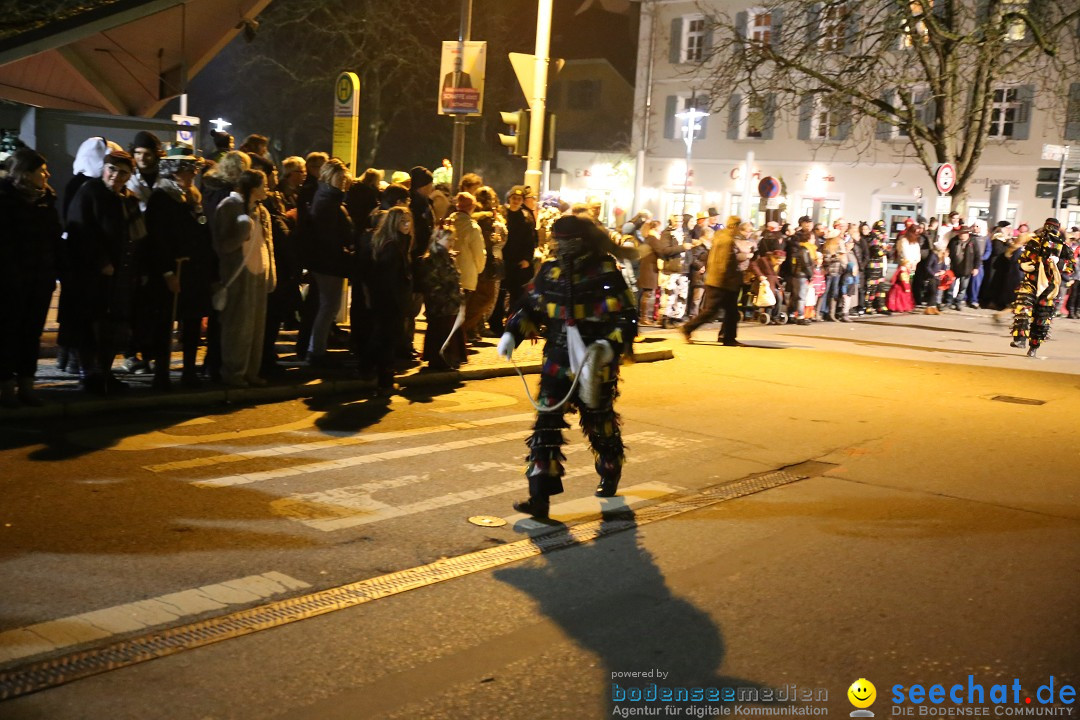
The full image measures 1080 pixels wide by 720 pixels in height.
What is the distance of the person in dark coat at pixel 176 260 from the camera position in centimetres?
951

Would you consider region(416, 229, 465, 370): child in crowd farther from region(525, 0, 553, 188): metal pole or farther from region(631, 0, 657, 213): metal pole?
region(631, 0, 657, 213): metal pole

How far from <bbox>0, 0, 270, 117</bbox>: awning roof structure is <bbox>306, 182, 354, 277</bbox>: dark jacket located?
5576mm

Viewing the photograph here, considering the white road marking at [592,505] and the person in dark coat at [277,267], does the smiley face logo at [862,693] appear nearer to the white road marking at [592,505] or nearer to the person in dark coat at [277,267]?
the white road marking at [592,505]

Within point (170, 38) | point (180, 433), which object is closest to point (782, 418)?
point (180, 433)

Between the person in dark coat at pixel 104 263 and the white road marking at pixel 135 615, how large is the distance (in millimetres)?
4332

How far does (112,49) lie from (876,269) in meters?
16.1

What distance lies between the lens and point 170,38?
18.4 metres

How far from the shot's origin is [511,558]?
20.5 feet

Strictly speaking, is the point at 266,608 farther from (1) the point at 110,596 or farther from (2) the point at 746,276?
(2) the point at 746,276

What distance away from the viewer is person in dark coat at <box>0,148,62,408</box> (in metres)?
8.40

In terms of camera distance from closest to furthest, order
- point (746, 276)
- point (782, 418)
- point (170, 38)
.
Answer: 1. point (782, 418)
2. point (170, 38)
3. point (746, 276)

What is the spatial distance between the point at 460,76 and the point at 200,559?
A: 10685 millimetres

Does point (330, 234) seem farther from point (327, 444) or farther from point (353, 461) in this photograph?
point (353, 461)

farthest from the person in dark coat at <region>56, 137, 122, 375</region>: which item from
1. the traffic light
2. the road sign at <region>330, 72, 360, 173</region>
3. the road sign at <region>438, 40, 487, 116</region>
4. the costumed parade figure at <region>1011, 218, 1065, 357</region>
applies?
the costumed parade figure at <region>1011, 218, 1065, 357</region>
